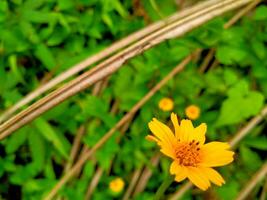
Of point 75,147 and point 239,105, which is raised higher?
point 75,147

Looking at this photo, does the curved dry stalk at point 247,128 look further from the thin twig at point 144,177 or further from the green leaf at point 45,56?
the green leaf at point 45,56

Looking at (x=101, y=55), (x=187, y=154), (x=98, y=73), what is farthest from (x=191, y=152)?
(x=101, y=55)

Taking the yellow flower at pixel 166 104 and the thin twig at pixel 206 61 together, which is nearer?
the yellow flower at pixel 166 104

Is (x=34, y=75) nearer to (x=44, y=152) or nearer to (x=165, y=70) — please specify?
(x=44, y=152)

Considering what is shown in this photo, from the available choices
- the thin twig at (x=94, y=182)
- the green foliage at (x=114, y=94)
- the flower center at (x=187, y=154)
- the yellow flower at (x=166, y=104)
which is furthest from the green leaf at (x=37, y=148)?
the flower center at (x=187, y=154)

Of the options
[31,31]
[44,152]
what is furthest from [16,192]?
[31,31]

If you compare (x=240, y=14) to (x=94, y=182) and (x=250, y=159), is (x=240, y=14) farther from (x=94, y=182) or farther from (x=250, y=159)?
(x=94, y=182)
